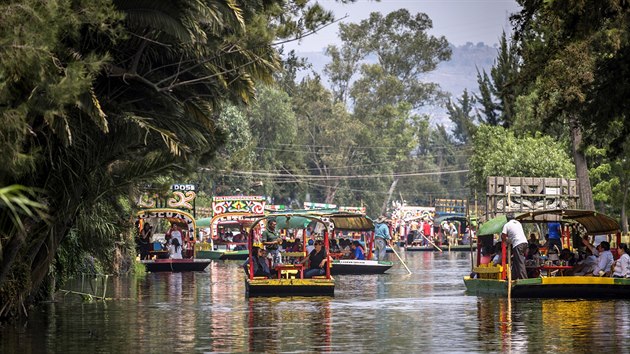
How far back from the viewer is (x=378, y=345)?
19953 millimetres

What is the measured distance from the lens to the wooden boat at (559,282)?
30.2 metres

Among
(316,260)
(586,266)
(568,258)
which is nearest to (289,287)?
(316,260)

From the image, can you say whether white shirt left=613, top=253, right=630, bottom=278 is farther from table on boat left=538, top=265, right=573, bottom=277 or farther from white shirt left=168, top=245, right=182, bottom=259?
white shirt left=168, top=245, right=182, bottom=259

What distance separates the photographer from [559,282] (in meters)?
30.3

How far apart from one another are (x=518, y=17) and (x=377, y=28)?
95536 millimetres

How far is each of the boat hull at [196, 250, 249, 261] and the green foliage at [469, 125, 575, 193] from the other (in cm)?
1439

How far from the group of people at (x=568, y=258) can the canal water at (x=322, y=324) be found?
46.0 inches

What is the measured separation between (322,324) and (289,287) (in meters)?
7.20

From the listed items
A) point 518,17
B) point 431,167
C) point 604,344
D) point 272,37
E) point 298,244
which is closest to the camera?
point 604,344

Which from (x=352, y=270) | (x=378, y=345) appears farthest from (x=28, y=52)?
(x=352, y=270)

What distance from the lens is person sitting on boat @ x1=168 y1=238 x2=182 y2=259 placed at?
5250 cm

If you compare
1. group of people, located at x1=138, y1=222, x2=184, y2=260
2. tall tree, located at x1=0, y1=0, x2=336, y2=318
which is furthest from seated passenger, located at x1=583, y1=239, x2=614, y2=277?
group of people, located at x1=138, y1=222, x2=184, y2=260

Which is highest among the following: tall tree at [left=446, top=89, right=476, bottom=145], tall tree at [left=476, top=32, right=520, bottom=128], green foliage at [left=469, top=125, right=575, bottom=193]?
tall tree at [left=446, top=89, right=476, bottom=145]

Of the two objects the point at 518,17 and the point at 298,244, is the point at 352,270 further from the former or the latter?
the point at 518,17
